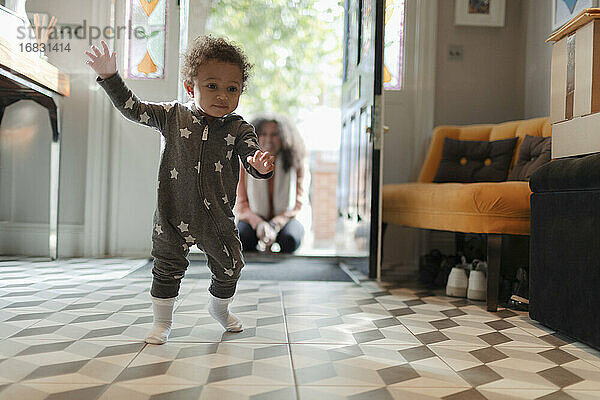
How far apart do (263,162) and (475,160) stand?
1.92 m

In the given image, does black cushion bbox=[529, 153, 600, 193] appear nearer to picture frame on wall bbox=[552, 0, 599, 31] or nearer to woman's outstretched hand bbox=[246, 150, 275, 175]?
woman's outstretched hand bbox=[246, 150, 275, 175]

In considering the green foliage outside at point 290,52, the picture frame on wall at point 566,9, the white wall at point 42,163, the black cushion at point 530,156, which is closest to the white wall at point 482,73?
the picture frame on wall at point 566,9

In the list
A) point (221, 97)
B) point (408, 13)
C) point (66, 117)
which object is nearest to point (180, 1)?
point (66, 117)

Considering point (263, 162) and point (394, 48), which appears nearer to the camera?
point (263, 162)

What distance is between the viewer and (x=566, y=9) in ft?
9.75

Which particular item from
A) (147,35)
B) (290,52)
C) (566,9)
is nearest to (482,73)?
(566,9)

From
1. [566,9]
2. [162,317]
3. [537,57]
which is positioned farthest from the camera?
[537,57]

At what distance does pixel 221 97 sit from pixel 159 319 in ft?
2.07

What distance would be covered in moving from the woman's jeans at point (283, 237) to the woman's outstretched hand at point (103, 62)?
2.39m

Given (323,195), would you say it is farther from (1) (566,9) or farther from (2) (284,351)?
(2) (284,351)

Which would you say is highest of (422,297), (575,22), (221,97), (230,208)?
(575,22)

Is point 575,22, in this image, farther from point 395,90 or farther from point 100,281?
point 100,281

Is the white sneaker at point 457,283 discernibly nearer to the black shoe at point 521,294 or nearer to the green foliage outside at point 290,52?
the black shoe at point 521,294

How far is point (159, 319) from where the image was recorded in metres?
1.60
